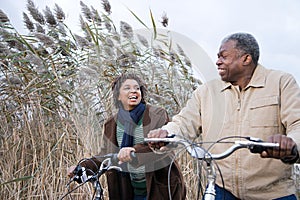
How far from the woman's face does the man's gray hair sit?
3.28 ft

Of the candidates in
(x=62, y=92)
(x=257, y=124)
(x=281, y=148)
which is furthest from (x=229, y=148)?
(x=62, y=92)

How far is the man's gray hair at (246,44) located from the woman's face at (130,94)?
3.28 feet

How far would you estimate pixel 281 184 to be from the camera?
7.57ft

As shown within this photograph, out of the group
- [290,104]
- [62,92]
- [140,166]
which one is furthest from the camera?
[62,92]

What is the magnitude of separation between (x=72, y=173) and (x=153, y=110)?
0.78m

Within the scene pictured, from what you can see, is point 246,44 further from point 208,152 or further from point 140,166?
point 140,166

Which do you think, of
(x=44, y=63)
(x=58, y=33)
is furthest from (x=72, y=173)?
Result: (x=58, y=33)

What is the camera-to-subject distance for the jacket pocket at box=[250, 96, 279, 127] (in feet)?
7.49

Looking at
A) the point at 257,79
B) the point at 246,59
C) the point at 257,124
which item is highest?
the point at 246,59

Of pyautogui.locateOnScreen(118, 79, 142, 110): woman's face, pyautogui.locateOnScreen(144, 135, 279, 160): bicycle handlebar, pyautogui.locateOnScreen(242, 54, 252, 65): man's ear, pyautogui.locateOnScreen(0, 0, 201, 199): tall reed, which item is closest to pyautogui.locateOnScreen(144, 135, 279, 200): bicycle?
pyautogui.locateOnScreen(144, 135, 279, 160): bicycle handlebar

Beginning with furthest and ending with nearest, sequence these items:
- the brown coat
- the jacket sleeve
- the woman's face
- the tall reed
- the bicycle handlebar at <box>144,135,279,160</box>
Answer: the tall reed
the woman's face
the brown coat
the jacket sleeve
the bicycle handlebar at <box>144,135,279,160</box>

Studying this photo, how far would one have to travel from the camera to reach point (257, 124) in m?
2.29

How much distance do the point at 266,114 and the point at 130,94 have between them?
128 centimetres

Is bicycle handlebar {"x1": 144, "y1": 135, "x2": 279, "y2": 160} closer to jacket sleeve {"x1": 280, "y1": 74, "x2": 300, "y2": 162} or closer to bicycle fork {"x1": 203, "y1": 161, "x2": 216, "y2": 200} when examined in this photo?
bicycle fork {"x1": 203, "y1": 161, "x2": 216, "y2": 200}
